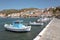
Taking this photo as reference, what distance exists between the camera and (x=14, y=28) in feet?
111

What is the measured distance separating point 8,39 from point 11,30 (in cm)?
966

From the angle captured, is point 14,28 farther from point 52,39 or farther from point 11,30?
point 52,39

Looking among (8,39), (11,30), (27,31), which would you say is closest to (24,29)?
(27,31)

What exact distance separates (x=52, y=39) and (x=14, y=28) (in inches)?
611

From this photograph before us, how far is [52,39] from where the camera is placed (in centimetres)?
1939

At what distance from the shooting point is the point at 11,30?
34656 millimetres

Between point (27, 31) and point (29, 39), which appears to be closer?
point (29, 39)

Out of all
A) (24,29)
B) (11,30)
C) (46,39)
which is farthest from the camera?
(11,30)

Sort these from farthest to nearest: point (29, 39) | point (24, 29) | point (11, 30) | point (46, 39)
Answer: point (11, 30) < point (24, 29) < point (29, 39) < point (46, 39)

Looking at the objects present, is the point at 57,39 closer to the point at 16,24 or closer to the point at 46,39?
the point at 46,39

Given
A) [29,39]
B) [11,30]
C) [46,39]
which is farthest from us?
[11,30]

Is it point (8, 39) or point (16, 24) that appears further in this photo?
point (16, 24)

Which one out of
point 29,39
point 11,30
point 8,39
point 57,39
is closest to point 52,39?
point 57,39

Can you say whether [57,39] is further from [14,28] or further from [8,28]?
[8,28]
